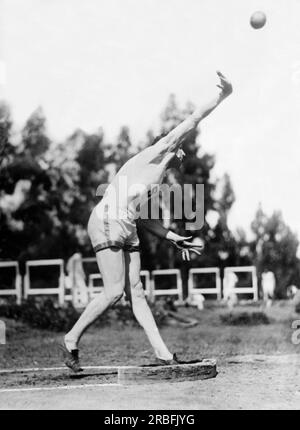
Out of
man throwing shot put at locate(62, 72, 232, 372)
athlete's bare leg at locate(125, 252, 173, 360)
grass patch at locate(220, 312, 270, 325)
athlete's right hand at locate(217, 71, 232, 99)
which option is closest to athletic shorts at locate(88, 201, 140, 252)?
man throwing shot put at locate(62, 72, 232, 372)

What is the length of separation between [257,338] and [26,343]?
3.16 meters

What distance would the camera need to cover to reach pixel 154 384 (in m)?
4.21

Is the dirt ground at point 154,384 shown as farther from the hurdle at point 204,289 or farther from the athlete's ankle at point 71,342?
the hurdle at point 204,289

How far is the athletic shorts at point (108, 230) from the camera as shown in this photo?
459 cm

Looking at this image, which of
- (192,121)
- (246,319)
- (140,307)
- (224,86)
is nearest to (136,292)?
(140,307)

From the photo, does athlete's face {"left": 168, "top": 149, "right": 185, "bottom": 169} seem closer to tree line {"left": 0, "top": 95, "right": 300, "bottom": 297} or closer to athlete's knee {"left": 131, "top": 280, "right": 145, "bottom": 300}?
athlete's knee {"left": 131, "top": 280, "right": 145, "bottom": 300}

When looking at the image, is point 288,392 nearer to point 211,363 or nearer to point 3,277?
point 211,363

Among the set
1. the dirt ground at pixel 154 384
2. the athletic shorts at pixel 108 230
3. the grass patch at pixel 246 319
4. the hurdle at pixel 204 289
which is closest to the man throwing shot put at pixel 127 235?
the athletic shorts at pixel 108 230

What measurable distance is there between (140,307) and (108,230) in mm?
611

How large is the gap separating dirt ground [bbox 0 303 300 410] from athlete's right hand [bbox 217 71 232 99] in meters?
2.06

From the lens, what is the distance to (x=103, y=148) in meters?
29.7

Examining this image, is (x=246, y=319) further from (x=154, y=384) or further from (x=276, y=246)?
(x=276, y=246)

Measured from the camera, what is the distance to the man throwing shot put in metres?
4.59

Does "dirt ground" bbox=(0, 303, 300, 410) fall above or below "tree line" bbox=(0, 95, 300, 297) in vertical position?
below
